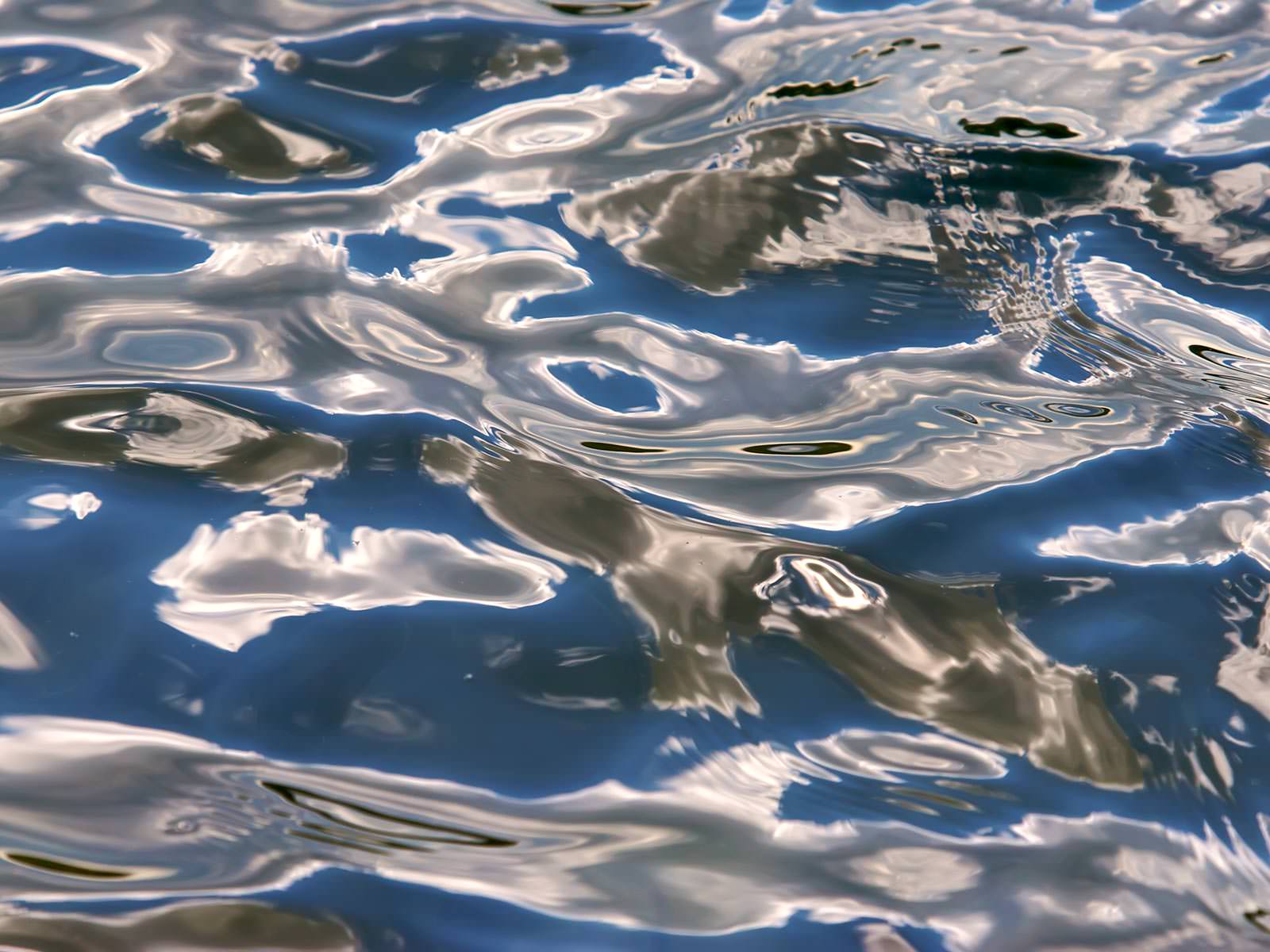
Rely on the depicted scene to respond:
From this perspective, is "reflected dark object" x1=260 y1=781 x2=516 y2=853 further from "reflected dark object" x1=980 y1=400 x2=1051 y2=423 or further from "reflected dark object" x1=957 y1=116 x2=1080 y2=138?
"reflected dark object" x1=957 y1=116 x2=1080 y2=138

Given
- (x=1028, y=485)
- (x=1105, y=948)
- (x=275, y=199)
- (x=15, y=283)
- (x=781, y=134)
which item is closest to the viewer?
(x=1105, y=948)

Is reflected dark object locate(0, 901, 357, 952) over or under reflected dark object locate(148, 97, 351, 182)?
under

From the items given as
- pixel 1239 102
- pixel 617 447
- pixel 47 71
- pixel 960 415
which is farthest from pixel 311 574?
pixel 1239 102

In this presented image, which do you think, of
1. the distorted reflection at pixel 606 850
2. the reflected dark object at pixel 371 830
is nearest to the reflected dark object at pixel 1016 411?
the distorted reflection at pixel 606 850

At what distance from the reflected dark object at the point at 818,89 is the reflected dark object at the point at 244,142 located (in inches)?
32.4

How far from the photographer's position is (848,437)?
1.59 m

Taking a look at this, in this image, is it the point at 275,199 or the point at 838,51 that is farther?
Answer: the point at 838,51

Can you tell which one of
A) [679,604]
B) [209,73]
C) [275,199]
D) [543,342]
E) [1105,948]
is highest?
[209,73]

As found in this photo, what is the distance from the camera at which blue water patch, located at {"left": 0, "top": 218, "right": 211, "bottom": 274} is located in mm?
1743

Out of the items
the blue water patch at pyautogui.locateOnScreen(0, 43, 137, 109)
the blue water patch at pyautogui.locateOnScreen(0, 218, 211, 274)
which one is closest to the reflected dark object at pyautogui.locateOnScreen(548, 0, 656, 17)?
the blue water patch at pyautogui.locateOnScreen(0, 43, 137, 109)

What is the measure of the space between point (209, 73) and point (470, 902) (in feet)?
5.58

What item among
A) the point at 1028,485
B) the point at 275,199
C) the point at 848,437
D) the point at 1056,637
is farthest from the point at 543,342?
the point at 1056,637

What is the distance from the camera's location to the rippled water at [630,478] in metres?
1.11

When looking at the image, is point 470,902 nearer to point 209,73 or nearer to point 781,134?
point 781,134
